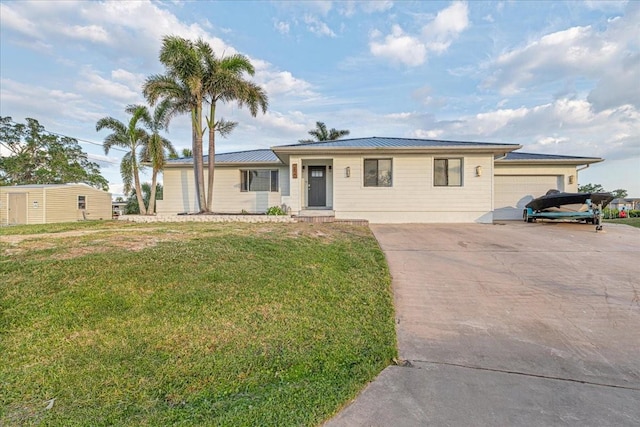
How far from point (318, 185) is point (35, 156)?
30.8 meters

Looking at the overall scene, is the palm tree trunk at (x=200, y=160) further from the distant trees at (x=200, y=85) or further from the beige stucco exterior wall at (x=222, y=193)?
the beige stucco exterior wall at (x=222, y=193)

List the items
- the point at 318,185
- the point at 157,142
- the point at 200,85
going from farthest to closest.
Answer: the point at 157,142, the point at 318,185, the point at 200,85

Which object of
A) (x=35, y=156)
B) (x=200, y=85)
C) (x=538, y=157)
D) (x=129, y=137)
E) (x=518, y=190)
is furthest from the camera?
(x=35, y=156)

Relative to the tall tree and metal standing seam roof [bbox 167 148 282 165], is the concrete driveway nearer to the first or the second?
metal standing seam roof [bbox 167 148 282 165]

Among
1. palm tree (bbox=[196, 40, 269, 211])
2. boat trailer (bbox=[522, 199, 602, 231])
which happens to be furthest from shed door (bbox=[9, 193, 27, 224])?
boat trailer (bbox=[522, 199, 602, 231])

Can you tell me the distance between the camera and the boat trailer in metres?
9.75

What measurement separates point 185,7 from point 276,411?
37.6 ft

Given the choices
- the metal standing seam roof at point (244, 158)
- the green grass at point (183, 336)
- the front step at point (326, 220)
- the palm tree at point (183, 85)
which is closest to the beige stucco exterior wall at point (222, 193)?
the metal standing seam roof at point (244, 158)

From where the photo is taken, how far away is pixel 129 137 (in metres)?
18.0

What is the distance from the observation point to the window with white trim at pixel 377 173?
11711mm

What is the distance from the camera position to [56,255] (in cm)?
459

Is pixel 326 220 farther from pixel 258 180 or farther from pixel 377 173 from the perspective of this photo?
pixel 258 180

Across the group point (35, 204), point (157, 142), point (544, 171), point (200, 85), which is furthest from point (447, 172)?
point (35, 204)

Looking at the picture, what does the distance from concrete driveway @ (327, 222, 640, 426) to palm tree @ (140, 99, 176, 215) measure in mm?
11556
